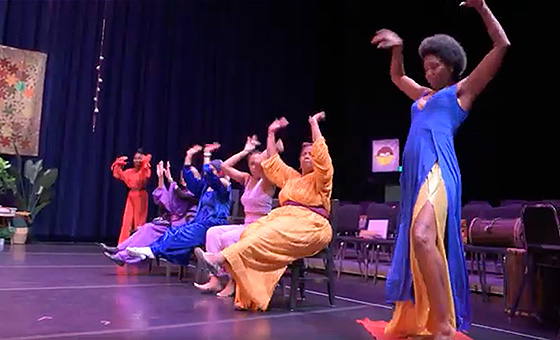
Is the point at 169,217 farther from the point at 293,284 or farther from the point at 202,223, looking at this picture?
the point at 293,284

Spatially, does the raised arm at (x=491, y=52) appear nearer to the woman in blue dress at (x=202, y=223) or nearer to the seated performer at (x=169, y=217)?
the woman in blue dress at (x=202, y=223)

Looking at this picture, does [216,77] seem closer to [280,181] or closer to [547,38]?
[547,38]

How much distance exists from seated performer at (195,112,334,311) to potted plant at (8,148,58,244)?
521 centimetres

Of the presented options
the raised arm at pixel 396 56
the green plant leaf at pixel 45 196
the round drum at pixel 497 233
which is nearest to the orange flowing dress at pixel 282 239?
the raised arm at pixel 396 56

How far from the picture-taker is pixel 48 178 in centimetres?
791

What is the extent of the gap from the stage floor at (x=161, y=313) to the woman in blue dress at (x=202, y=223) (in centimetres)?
23

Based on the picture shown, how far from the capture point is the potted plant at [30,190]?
7623 millimetres

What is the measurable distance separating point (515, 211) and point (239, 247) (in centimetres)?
342

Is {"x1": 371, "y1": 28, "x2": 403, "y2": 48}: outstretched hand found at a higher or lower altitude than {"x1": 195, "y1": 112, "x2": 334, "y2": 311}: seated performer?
higher

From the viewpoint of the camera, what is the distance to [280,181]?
11.7 ft

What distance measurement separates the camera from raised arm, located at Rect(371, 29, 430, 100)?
2324 millimetres

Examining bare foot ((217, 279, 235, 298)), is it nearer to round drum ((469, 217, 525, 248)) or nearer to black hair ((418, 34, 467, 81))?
round drum ((469, 217, 525, 248))

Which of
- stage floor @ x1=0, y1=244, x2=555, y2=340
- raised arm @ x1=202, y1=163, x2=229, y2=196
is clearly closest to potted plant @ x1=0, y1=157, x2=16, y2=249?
stage floor @ x1=0, y1=244, x2=555, y2=340

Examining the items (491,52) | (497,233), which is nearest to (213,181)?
(497,233)
